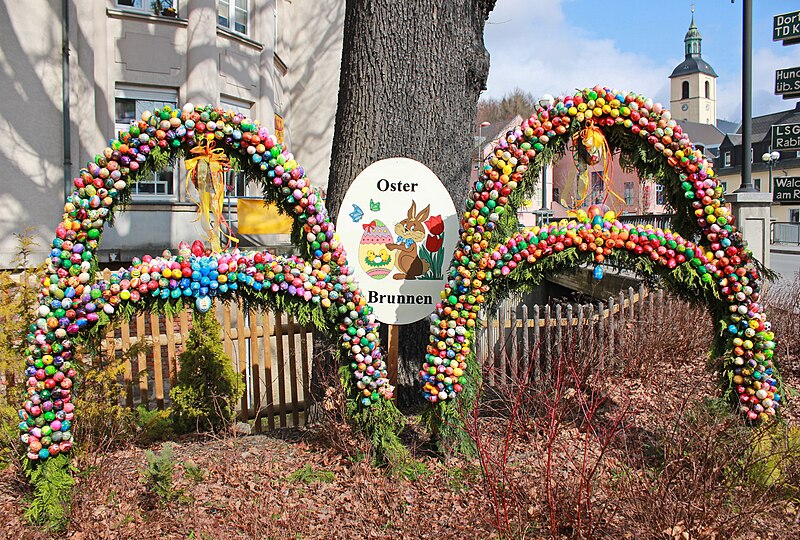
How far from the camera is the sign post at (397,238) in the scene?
4.34m

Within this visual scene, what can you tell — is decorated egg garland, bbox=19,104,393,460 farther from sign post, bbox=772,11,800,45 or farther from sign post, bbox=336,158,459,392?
sign post, bbox=772,11,800,45

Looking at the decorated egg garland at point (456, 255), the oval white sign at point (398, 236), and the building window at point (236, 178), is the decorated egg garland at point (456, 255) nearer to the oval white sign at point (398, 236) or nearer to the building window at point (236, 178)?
the oval white sign at point (398, 236)

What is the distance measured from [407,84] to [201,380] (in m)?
2.83

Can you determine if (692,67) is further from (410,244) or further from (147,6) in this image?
(410,244)

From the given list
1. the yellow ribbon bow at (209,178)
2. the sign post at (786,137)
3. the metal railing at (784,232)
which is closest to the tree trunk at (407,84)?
the yellow ribbon bow at (209,178)

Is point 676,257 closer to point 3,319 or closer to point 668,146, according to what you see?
point 668,146

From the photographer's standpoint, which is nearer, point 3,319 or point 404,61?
point 3,319

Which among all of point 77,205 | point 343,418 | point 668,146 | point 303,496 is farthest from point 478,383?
point 77,205

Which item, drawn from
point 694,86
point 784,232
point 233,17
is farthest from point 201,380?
point 694,86

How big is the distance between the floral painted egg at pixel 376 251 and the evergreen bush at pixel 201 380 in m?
1.37

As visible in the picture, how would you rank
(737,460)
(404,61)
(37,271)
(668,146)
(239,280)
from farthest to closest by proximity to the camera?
(404,61) → (37,271) → (668,146) → (239,280) → (737,460)

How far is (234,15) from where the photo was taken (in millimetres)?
12859

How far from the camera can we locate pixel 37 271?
416 centimetres

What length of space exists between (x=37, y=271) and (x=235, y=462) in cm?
192
